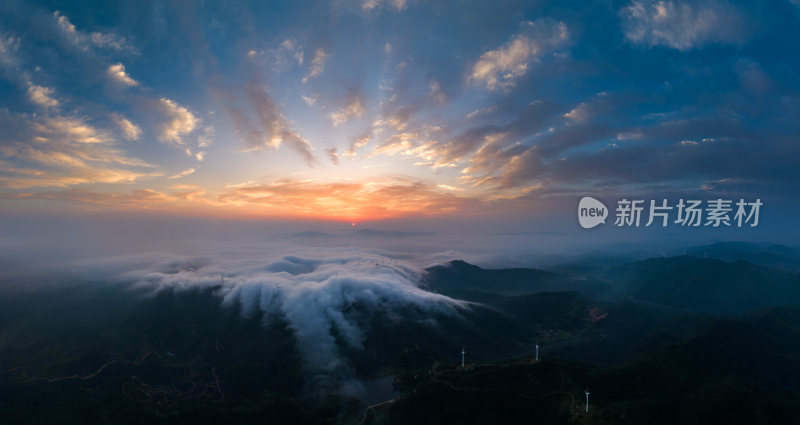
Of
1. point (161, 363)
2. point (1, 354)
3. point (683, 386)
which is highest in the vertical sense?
point (683, 386)

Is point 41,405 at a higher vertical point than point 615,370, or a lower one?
lower

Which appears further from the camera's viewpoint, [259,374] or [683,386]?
[259,374]

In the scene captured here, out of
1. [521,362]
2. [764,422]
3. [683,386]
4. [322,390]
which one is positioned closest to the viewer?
[764,422]

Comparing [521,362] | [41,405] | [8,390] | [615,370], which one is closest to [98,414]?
[41,405]

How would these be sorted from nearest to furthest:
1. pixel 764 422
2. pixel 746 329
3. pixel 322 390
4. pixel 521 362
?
pixel 764 422 < pixel 521 362 < pixel 322 390 < pixel 746 329

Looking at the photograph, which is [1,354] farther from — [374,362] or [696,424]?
[696,424]

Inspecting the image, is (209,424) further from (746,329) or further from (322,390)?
(746,329)

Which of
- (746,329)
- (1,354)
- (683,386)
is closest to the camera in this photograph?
(683,386)

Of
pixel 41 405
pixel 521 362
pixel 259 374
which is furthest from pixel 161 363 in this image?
pixel 521 362

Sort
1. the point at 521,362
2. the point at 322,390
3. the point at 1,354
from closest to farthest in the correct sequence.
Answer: the point at 521,362 → the point at 322,390 → the point at 1,354
